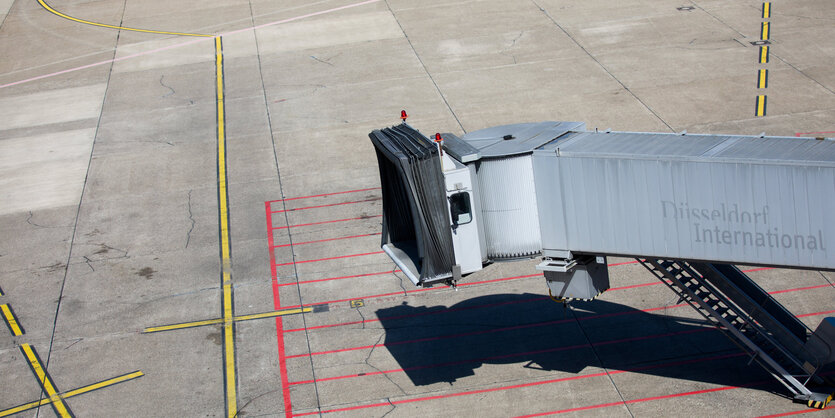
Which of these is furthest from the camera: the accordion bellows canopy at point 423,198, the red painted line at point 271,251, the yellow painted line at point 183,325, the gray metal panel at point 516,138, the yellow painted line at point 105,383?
the red painted line at point 271,251

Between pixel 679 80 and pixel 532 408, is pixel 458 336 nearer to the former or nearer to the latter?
pixel 532 408

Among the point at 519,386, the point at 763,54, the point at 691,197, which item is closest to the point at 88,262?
the point at 519,386

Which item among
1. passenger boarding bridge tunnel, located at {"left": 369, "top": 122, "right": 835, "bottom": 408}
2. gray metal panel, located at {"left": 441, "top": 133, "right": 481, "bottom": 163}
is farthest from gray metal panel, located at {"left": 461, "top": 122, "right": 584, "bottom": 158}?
gray metal panel, located at {"left": 441, "top": 133, "right": 481, "bottom": 163}

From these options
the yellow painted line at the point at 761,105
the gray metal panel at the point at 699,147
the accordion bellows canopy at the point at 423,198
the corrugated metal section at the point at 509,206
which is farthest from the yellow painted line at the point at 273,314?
the yellow painted line at the point at 761,105

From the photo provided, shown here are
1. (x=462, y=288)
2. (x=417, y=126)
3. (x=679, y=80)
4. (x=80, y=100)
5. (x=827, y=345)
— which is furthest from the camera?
(x=80, y=100)

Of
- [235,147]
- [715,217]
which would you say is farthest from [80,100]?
[715,217]

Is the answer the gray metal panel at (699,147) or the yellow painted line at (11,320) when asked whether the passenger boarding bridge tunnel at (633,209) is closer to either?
the gray metal panel at (699,147)
